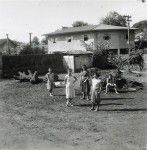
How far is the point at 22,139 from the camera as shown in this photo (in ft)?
30.1

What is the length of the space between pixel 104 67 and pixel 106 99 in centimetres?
1879

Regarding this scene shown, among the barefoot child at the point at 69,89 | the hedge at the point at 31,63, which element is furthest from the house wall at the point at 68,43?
the barefoot child at the point at 69,89

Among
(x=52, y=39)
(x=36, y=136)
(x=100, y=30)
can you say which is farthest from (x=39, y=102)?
(x=52, y=39)

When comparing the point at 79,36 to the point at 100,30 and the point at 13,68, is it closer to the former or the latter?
the point at 100,30

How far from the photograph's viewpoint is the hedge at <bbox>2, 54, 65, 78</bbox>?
1158 inches

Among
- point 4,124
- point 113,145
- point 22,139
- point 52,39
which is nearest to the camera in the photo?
point 113,145

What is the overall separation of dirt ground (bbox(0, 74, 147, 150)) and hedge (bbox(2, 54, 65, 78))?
39.2 ft

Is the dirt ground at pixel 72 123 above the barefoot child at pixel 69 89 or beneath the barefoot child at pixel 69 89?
beneath

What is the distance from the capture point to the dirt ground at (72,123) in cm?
864

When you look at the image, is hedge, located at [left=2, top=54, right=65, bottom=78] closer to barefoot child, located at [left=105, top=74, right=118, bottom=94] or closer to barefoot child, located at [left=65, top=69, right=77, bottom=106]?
barefoot child, located at [left=105, top=74, right=118, bottom=94]

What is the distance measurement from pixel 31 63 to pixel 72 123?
2090cm

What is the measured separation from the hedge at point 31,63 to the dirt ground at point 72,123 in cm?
1194

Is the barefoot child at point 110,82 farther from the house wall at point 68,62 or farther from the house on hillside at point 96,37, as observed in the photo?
the house on hillside at point 96,37

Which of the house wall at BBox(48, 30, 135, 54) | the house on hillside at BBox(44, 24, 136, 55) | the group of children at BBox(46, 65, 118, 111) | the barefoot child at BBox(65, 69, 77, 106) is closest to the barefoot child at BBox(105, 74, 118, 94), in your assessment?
the group of children at BBox(46, 65, 118, 111)
